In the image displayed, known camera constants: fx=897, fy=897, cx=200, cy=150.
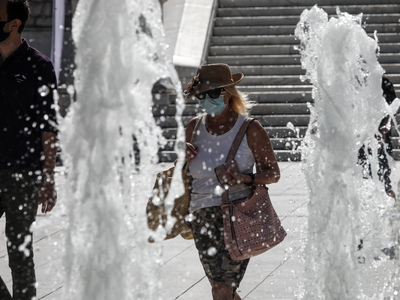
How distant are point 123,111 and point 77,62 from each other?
0.26m

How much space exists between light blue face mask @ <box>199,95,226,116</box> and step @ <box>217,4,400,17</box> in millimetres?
12028

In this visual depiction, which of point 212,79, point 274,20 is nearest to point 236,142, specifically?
point 212,79

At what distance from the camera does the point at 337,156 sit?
4.59 meters

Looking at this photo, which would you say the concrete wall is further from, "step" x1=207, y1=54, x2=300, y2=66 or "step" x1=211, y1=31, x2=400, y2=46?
"step" x1=207, y1=54, x2=300, y2=66

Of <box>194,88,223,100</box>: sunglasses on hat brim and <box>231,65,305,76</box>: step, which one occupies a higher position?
<box>194,88,223,100</box>: sunglasses on hat brim

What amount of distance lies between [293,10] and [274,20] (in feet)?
1.88

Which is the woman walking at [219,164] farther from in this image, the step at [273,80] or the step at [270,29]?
the step at [270,29]

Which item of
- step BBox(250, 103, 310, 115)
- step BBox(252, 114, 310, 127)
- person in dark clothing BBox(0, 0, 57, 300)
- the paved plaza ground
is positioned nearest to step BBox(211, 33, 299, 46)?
step BBox(250, 103, 310, 115)

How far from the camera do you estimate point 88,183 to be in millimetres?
3557

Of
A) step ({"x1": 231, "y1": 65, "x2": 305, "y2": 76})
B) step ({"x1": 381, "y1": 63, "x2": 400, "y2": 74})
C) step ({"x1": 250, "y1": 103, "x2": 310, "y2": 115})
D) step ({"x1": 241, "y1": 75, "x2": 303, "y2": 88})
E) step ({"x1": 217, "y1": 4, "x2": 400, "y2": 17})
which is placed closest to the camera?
step ({"x1": 250, "y1": 103, "x2": 310, "y2": 115})

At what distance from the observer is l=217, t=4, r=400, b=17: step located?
16.3 meters

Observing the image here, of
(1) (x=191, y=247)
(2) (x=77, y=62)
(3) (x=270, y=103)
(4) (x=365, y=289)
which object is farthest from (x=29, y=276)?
(3) (x=270, y=103)

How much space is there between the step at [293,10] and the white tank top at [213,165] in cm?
1205

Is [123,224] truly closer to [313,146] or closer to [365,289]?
[313,146]
